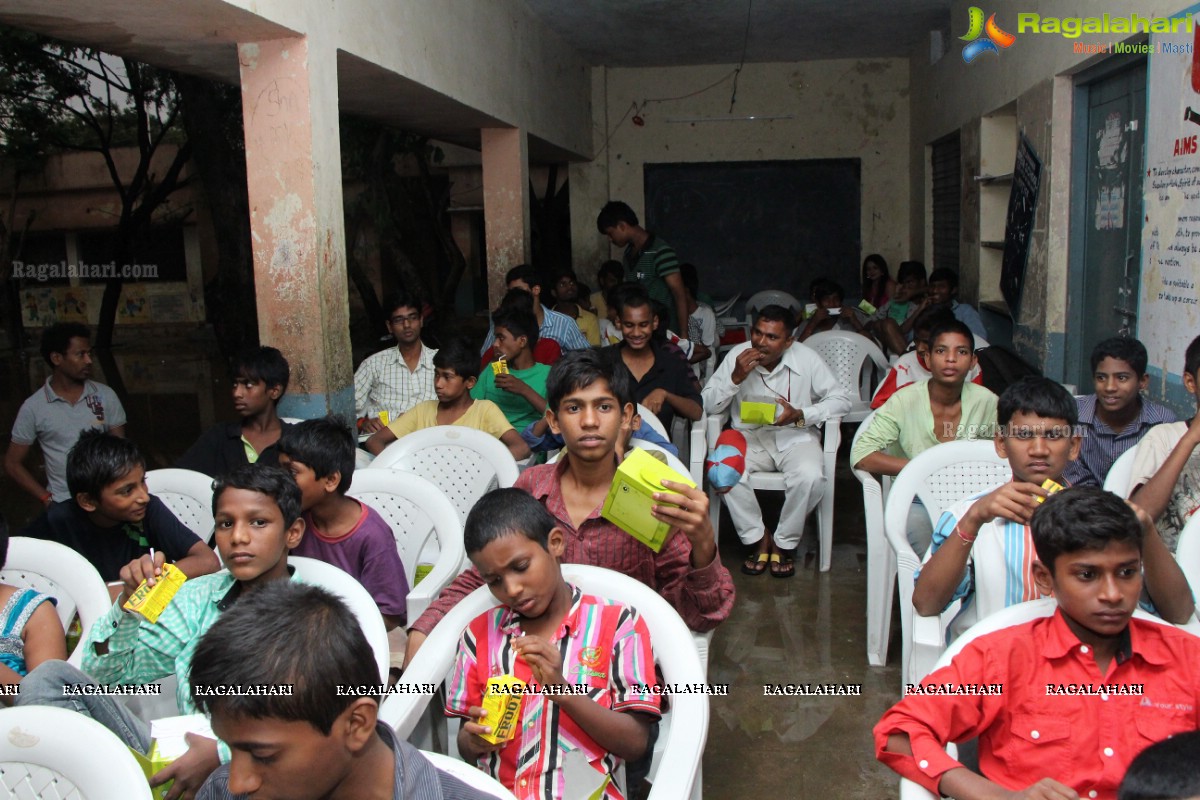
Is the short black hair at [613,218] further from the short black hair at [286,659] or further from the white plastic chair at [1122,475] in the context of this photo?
the short black hair at [286,659]

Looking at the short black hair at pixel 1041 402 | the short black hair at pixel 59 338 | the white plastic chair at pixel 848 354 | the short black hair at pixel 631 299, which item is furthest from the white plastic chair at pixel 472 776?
the white plastic chair at pixel 848 354

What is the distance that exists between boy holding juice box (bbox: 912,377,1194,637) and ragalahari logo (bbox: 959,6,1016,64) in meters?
4.64

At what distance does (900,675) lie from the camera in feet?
11.9

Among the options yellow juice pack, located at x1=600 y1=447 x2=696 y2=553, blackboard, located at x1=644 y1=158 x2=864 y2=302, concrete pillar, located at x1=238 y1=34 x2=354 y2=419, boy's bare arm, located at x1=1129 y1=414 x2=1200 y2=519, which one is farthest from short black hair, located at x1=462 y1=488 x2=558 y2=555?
blackboard, located at x1=644 y1=158 x2=864 y2=302

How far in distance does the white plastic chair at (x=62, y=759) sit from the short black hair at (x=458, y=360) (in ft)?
8.97

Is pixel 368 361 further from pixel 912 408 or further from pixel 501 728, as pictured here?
pixel 501 728

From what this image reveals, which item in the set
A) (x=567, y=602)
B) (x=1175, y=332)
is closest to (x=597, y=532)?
(x=567, y=602)

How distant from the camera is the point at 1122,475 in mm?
3139

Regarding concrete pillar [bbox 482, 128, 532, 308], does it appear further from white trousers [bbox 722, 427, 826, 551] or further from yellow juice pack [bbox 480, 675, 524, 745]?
yellow juice pack [bbox 480, 675, 524, 745]

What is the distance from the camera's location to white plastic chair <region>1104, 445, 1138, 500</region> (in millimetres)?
3113

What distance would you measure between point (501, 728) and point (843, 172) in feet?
31.9

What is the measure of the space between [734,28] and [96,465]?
7509mm

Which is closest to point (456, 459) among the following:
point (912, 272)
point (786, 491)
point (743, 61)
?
point (786, 491)

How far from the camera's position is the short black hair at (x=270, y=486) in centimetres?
232
